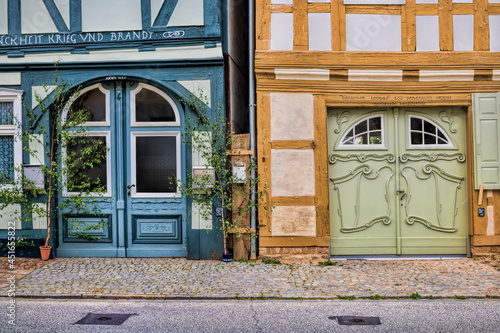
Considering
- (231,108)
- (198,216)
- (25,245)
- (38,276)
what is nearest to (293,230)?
(198,216)

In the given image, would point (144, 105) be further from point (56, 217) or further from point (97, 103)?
point (56, 217)

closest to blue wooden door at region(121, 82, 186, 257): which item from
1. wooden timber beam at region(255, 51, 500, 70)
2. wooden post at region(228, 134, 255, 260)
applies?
wooden post at region(228, 134, 255, 260)

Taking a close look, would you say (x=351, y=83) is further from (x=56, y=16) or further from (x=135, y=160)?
(x=56, y=16)

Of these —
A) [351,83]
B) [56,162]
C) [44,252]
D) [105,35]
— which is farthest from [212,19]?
[44,252]

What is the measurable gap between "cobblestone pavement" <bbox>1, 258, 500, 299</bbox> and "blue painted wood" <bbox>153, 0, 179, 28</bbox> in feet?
12.6

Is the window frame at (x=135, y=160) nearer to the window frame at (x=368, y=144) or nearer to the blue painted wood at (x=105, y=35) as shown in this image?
the blue painted wood at (x=105, y=35)

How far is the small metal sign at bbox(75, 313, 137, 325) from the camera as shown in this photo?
5.54 metres

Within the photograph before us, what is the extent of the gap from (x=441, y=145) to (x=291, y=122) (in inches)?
100

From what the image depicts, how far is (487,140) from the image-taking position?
8562 mm

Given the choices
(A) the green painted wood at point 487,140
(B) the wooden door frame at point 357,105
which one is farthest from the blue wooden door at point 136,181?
(A) the green painted wood at point 487,140

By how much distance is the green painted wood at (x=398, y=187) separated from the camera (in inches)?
345

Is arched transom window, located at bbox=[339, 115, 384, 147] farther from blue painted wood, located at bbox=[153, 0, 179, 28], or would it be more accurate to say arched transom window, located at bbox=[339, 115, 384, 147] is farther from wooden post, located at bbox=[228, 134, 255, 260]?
blue painted wood, located at bbox=[153, 0, 179, 28]

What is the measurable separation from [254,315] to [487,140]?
202 inches

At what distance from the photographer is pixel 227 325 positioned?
5414 mm
